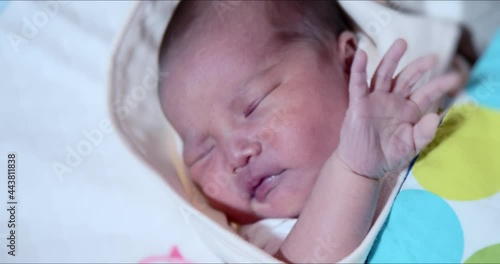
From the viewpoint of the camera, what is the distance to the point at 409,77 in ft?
2.65

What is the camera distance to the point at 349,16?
1.07 meters

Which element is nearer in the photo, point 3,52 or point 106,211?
point 106,211

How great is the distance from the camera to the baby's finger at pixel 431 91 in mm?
775

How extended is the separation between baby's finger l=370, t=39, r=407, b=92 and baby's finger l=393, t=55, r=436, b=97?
0.06 feet

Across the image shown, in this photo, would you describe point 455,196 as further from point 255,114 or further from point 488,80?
point 255,114

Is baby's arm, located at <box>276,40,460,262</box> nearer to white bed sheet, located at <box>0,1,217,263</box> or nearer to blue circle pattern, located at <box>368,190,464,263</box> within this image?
blue circle pattern, located at <box>368,190,464,263</box>

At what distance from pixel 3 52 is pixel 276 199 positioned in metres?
0.61

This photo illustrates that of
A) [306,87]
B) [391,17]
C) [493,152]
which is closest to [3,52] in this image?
[306,87]

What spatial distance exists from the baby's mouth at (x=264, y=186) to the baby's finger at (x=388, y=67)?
20 centimetres

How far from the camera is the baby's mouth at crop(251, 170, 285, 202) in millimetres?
887

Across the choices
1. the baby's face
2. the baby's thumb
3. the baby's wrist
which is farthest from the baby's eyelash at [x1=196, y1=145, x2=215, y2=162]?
the baby's thumb

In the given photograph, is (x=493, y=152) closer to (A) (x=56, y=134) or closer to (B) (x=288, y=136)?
(B) (x=288, y=136)

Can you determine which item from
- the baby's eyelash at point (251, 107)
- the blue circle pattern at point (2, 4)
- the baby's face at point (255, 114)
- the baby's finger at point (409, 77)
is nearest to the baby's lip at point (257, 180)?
the baby's face at point (255, 114)

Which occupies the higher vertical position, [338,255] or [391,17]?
[391,17]
